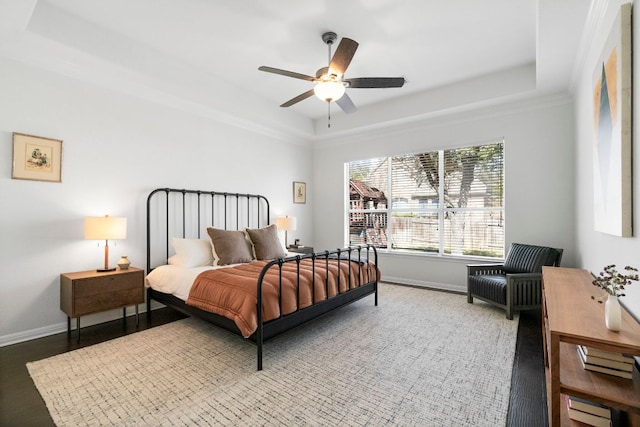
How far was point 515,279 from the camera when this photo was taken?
343 cm

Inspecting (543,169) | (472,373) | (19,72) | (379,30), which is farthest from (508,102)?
(19,72)

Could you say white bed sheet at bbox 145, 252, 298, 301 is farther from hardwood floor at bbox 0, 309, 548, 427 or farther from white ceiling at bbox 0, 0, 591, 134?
white ceiling at bbox 0, 0, 591, 134

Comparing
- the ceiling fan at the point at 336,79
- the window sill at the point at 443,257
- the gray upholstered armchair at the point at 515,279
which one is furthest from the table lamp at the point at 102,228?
the gray upholstered armchair at the point at 515,279

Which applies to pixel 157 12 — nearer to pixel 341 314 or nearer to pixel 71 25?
pixel 71 25

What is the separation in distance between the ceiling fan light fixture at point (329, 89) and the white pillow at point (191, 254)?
7.74ft

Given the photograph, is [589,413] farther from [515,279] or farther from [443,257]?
[443,257]

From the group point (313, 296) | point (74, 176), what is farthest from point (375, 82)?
point (74, 176)

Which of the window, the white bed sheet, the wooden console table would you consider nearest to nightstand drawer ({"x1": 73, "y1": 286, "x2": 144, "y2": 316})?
the white bed sheet

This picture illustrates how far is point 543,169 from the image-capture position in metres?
4.04

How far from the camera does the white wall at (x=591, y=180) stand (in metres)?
1.62

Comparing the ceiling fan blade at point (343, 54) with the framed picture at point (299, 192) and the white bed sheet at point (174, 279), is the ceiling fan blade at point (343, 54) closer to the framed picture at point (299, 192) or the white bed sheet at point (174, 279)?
the white bed sheet at point (174, 279)

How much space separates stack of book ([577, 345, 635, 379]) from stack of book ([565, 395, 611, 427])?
0.18 meters

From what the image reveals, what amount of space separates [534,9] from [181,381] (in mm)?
4355

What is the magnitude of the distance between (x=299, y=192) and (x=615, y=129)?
15.8 feet
